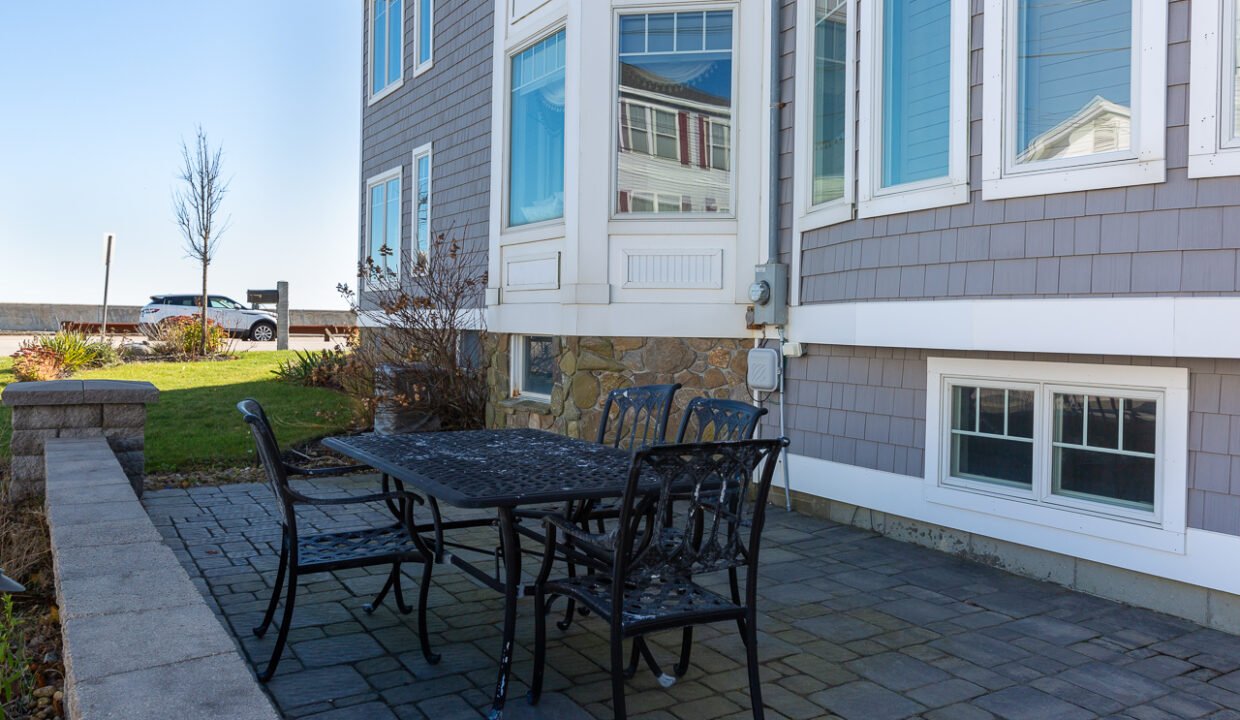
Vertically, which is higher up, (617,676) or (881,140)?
(881,140)

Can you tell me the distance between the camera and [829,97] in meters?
6.39

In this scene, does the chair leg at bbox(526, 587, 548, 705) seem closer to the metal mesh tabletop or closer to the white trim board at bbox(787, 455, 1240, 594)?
the metal mesh tabletop

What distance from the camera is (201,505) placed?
6.66m

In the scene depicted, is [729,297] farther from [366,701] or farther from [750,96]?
[366,701]

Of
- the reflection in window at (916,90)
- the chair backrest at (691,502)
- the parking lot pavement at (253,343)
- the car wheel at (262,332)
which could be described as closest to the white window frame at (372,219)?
the parking lot pavement at (253,343)

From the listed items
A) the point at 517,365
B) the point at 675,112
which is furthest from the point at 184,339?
the point at 675,112

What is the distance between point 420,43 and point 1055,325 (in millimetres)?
9527

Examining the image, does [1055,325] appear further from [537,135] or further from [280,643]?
[537,135]

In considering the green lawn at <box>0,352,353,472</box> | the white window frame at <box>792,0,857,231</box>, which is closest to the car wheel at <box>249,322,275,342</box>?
the green lawn at <box>0,352,353,472</box>

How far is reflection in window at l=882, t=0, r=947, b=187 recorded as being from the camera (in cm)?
538

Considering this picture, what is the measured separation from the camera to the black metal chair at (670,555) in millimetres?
2854

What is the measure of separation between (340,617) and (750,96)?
4.66 m

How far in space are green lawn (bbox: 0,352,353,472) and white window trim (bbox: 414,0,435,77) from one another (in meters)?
4.18

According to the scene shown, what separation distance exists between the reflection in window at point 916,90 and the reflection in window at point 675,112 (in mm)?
1655
